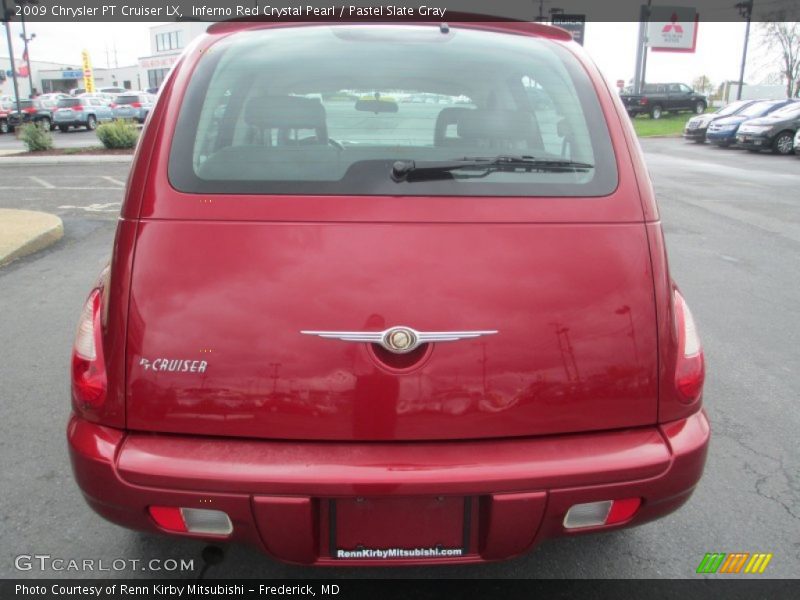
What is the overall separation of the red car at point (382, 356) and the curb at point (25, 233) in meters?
5.63

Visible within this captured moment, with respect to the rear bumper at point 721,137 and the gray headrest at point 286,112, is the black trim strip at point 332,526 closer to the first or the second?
the gray headrest at point 286,112

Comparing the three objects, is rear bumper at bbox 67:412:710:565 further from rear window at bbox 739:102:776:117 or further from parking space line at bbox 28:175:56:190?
rear window at bbox 739:102:776:117

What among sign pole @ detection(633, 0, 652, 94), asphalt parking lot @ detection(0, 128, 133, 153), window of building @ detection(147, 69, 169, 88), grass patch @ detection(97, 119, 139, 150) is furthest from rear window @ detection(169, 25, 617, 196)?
window of building @ detection(147, 69, 169, 88)

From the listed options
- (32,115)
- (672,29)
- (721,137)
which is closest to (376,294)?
(721,137)

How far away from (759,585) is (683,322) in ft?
3.28

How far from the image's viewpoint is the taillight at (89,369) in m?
1.78

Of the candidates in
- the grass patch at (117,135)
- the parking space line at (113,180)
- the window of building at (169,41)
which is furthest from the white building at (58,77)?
the parking space line at (113,180)

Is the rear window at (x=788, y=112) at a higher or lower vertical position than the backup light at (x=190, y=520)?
higher

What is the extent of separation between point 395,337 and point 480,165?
570 millimetres

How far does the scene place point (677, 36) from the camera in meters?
42.3

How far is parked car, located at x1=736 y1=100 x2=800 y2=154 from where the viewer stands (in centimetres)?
2131

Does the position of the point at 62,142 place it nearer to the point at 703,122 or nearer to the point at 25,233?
the point at 25,233

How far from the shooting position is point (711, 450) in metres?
3.15

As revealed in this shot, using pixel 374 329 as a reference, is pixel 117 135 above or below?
below
